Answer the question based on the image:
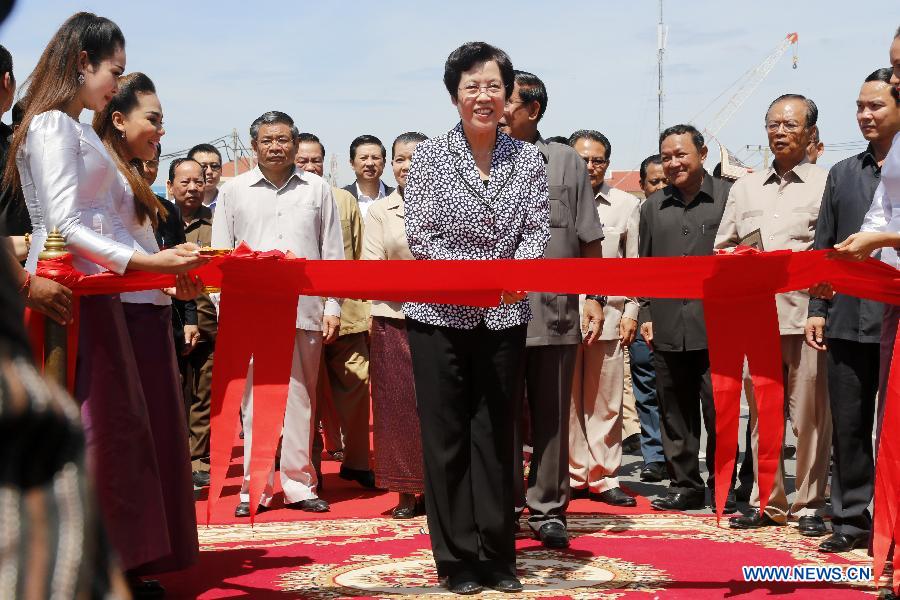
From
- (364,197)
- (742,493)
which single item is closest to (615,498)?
(742,493)

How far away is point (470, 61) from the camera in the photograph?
4.66m

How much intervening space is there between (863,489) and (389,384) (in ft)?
8.14

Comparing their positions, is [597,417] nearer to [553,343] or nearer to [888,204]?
[553,343]

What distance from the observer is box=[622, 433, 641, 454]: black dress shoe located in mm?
9284

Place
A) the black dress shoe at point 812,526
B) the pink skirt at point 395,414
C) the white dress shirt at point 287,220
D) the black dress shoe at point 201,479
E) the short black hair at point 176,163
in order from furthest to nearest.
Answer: the short black hair at point 176,163 < the black dress shoe at point 201,479 < the white dress shirt at point 287,220 < the pink skirt at point 395,414 < the black dress shoe at point 812,526

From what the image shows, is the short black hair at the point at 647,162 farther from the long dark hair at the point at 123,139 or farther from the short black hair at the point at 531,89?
the long dark hair at the point at 123,139

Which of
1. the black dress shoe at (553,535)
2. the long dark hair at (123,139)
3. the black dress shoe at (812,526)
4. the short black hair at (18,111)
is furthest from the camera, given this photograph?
the black dress shoe at (812,526)

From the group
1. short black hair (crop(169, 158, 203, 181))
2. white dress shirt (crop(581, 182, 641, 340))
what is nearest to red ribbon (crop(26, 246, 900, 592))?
white dress shirt (crop(581, 182, 641, 340))

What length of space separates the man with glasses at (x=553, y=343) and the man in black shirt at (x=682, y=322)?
954 mm

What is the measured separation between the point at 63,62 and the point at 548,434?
2764 mm

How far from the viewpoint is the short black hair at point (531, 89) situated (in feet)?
20.2

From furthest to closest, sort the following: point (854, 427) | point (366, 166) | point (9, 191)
A: point (366, 166) → point (854, 427) → point (9, 191)

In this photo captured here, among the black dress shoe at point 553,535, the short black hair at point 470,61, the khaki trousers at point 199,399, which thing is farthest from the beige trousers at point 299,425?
the short black hair at point 470,61

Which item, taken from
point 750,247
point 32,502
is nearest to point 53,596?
point 32,502
